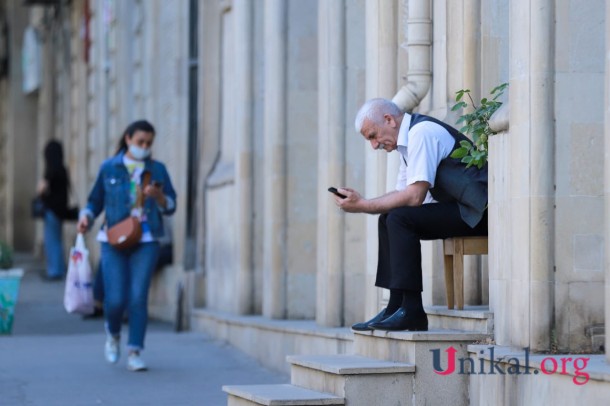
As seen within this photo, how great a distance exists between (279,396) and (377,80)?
137 inches

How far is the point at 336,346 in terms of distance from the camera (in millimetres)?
11562

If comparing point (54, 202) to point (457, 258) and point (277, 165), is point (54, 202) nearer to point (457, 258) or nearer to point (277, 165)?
point (277, 165)

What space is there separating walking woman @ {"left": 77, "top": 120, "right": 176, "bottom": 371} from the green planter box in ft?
8.37

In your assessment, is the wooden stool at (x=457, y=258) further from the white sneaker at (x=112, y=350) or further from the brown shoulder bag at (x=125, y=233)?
the white sneaker at (x=112, y=350)

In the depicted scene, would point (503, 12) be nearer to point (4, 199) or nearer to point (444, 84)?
point (444, 84)

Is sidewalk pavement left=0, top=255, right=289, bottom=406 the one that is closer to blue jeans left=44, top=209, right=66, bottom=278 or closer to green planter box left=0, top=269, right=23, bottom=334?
green planter box left=0, top=269, right=23, bottom=334

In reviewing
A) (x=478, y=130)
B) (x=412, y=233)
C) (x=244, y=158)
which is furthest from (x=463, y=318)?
(x=244, y=158)

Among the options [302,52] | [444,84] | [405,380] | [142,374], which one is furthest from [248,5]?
[405,380]

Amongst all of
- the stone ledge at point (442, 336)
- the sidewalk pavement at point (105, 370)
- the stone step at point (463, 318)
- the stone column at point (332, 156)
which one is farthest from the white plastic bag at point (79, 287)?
the stone ledge at point (442, 336)

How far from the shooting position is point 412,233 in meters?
9.07

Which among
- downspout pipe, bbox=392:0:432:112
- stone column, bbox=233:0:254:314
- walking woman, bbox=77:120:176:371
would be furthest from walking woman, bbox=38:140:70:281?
downspout pipe, bbox=392:0:432:112

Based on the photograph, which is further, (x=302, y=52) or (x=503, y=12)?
(x=302, y=52)

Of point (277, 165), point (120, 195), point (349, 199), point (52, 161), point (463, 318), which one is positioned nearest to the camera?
point (349, 199)

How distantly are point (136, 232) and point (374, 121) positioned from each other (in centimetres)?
375
